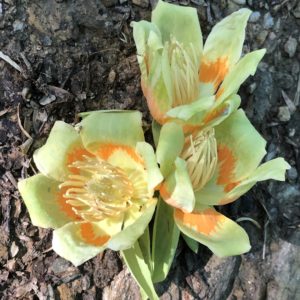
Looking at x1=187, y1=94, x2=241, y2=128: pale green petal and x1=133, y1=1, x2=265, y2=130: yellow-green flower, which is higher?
x1=133, y1=1, x2=265, y2=130: yellow-green flower

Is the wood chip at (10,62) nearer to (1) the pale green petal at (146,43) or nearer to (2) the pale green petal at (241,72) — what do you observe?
(1) the pale green petal at (146,43)

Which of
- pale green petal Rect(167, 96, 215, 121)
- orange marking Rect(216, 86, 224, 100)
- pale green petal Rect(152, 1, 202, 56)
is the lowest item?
orange marking Rect(216, 86, 224, 100)

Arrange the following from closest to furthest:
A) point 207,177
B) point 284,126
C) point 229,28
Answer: point 207,177 < point 229,28 < point 284,126

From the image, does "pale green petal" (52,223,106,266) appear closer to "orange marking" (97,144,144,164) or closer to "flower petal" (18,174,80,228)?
"flower petal" (18,174,80,228)

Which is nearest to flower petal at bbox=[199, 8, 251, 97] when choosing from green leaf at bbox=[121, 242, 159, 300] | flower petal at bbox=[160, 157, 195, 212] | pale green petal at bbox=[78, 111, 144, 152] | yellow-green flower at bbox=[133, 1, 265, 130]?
yellow-green flower at bbox=[133, 1, 265, 130]

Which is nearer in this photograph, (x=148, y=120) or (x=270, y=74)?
(x=148, y=120)

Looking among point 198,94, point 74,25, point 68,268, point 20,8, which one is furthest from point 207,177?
point 20,8

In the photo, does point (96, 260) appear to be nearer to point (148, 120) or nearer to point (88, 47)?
point (148, 120)

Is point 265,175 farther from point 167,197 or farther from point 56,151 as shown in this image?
point 56,151
